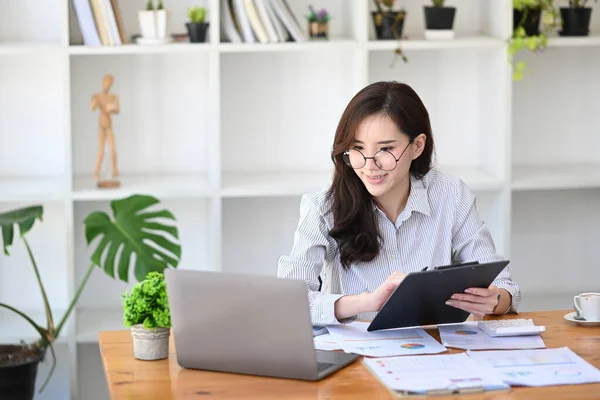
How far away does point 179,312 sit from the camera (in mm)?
1951

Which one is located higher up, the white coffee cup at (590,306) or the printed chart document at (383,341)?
the white coffee cup at (590,306)

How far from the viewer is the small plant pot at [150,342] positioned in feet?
6.71

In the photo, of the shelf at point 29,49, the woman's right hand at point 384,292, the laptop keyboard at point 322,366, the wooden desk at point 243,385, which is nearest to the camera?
the wooden desk at point 243,385

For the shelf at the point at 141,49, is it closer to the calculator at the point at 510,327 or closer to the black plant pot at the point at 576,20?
the black plant pot at the point at 576,20

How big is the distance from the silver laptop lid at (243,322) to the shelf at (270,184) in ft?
5.14

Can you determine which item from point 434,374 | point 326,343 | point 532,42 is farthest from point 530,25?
point 434,374

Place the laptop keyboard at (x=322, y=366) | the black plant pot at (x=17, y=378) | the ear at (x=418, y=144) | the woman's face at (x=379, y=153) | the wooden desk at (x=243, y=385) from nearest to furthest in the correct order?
the wooden desk at (x=243, y=385) → the laptop keyboard at (x=322, y=366) → the woman's face at (x=379, y=153) → the ear at (x=418, y=144) → the black plant pot at (x=17, y=378)

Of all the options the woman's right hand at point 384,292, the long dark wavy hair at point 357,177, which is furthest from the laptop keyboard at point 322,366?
the long dark wavy hair at point 357,177

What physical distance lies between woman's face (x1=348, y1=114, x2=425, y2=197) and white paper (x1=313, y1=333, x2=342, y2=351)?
0.46m

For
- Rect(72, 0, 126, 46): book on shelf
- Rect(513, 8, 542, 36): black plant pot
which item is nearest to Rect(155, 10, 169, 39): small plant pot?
Rect(72, 0, 126, 46): book on shelf

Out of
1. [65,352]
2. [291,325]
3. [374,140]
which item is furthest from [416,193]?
[65,352]

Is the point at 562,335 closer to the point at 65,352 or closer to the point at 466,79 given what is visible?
the point at 466,79

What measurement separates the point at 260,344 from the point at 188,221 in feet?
6.55

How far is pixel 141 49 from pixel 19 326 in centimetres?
116
